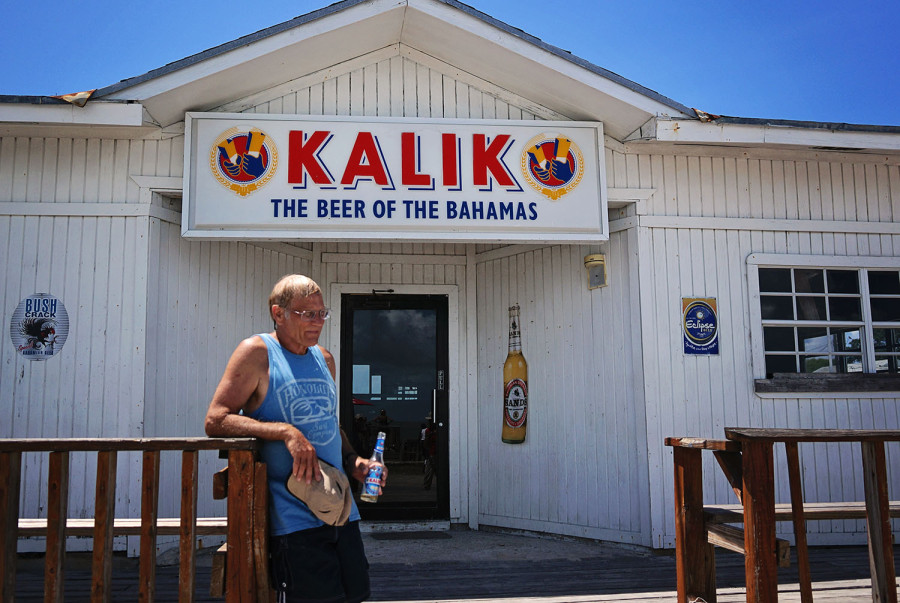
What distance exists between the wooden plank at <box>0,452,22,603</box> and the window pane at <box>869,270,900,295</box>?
6.84 metres

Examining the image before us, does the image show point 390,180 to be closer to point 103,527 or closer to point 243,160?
point 243,160

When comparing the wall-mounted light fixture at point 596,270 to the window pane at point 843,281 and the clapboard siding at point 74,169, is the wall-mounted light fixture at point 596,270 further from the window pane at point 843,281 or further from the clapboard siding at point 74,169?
the clapboard siding at point 74,169

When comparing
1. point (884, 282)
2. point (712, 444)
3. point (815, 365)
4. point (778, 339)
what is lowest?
point (712, 444)

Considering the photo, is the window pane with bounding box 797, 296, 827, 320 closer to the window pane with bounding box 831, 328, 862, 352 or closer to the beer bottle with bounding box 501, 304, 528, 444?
the window pane with bounding box 831, 328, 862, 352

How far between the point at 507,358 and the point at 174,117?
3.79 meters

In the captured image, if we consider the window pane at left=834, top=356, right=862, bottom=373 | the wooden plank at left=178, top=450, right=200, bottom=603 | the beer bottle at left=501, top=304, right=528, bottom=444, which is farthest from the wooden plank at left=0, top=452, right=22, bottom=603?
the window pane at left=834, top=356, right=862, bottom=373

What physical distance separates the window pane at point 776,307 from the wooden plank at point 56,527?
5607mm

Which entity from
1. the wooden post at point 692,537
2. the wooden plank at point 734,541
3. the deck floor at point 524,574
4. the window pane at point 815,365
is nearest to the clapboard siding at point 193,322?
the deck floor at point 524,574

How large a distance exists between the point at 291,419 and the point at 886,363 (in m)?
5.88

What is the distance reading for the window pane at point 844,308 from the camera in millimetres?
6738

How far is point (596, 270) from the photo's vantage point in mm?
6836

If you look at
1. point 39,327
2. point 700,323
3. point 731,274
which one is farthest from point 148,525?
point 731,274

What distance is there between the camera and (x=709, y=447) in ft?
12.5

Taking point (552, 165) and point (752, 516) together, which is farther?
point (552, 165)
